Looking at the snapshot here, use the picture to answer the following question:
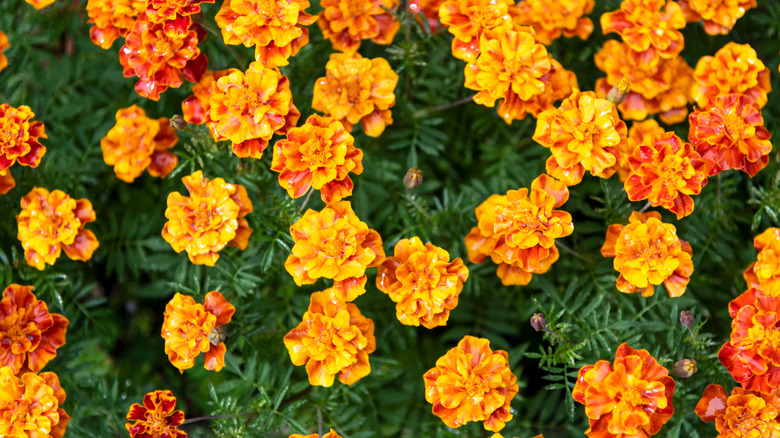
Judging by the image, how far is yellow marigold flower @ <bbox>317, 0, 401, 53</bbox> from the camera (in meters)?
1.86

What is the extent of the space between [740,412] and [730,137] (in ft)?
2.19

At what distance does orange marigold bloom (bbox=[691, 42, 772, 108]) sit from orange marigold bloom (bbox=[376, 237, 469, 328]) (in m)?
0.85

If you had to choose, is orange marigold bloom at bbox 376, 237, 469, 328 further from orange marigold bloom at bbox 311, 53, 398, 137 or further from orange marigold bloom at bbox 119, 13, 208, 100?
orange marigold bloom at bbox 119, 13, 208, 100

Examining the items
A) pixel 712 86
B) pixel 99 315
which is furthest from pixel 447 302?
pixel 99 315

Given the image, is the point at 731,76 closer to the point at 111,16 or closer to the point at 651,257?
the point at 651,257

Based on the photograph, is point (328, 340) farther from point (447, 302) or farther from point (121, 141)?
point (121, 141)

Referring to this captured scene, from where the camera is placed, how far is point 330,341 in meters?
1.61

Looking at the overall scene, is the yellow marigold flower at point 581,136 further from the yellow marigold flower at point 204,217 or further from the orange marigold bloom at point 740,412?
the yellow marigold flower at point 204,217

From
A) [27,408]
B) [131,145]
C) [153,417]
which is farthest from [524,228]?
[27,408]

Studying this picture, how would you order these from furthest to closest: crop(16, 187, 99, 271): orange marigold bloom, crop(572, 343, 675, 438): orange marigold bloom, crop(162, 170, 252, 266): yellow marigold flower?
crop(16, 187, 99, 271): orange marigold bloom
crop(162, 170, 252, 266): yellow marigold flower
crop(572, 343, 675, 438): orange marigold bloom

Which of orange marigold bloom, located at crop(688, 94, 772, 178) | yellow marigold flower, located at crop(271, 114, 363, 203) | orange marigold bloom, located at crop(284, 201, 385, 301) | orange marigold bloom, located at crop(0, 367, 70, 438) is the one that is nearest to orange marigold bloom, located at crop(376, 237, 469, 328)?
orange marigold bloom, located at crop(284, 201, 385, 301)

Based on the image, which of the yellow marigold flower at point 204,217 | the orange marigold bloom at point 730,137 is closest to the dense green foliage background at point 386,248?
the yellow marigold flower at point 204,217

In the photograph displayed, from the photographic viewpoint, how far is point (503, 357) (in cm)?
162

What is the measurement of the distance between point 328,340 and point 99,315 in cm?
88
